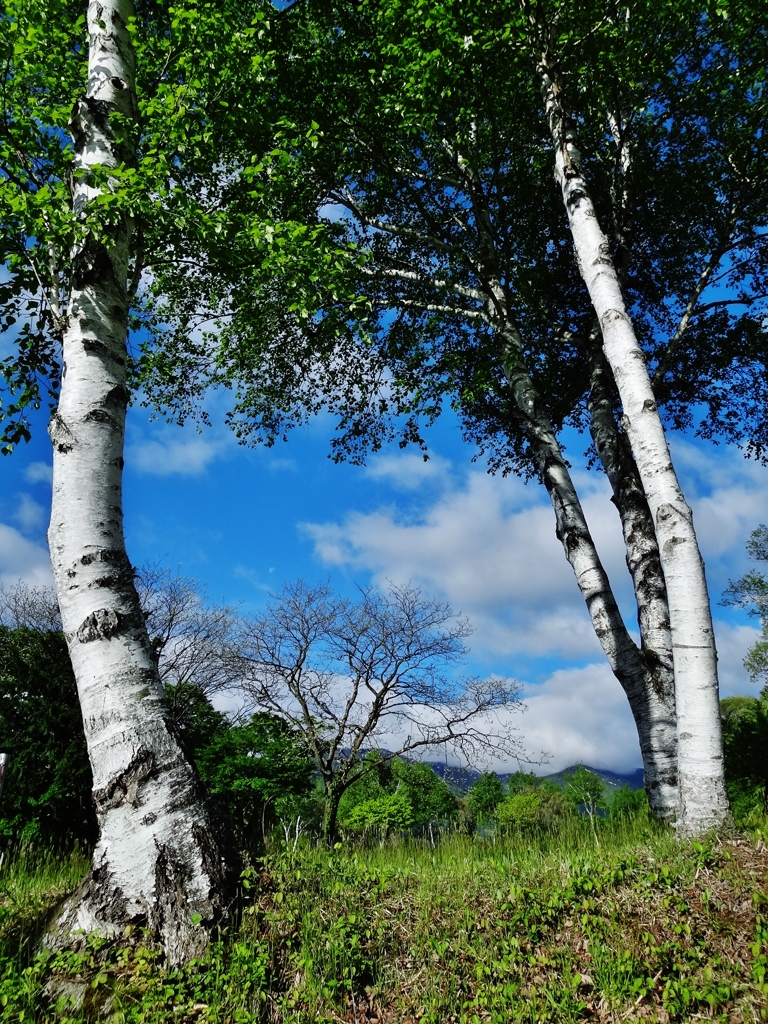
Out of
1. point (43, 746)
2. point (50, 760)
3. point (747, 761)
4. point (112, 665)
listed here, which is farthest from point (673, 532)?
point (43, 746)

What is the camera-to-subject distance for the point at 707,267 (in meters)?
10.6

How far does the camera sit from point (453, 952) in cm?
369

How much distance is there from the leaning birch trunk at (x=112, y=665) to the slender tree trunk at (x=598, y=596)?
5.13m

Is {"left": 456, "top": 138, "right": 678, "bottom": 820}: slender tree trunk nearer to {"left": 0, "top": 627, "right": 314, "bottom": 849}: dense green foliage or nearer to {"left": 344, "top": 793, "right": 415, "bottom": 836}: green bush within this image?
→ {"left": 0, "top": 627, "right": 314, "bottom": 849}: dense green foliage

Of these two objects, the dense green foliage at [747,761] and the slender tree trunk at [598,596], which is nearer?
the slender tree trunk at [598,596]

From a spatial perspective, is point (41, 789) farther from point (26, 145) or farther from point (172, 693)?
point (26, 145)

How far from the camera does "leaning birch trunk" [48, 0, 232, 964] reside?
12.0ft

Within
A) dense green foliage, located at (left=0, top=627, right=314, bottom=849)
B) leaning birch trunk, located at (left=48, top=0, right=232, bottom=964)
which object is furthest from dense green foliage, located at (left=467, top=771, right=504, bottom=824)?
leaning birch trunk, located at (left=48, top=0, right=232, bottom=964)

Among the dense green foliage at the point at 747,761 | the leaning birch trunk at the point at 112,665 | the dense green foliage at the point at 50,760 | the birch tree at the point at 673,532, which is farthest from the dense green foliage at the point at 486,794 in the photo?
the leaning birch trunk at the point at 112,665

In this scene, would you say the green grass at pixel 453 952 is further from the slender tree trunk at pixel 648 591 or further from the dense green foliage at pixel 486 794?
the dense green foliage at pixel 486 794

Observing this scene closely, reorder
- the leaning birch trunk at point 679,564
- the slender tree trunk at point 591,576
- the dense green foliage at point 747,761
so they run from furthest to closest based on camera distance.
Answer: the dense green foliage at point 747,761, the slender tree trunk at point 591,576, the leaning birch trunk at point 679,564

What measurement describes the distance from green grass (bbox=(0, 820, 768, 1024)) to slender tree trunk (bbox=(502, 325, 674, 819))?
196 centimetres

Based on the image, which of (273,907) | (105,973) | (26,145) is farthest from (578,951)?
(26,145)

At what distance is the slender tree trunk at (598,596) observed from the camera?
22.1 feet
